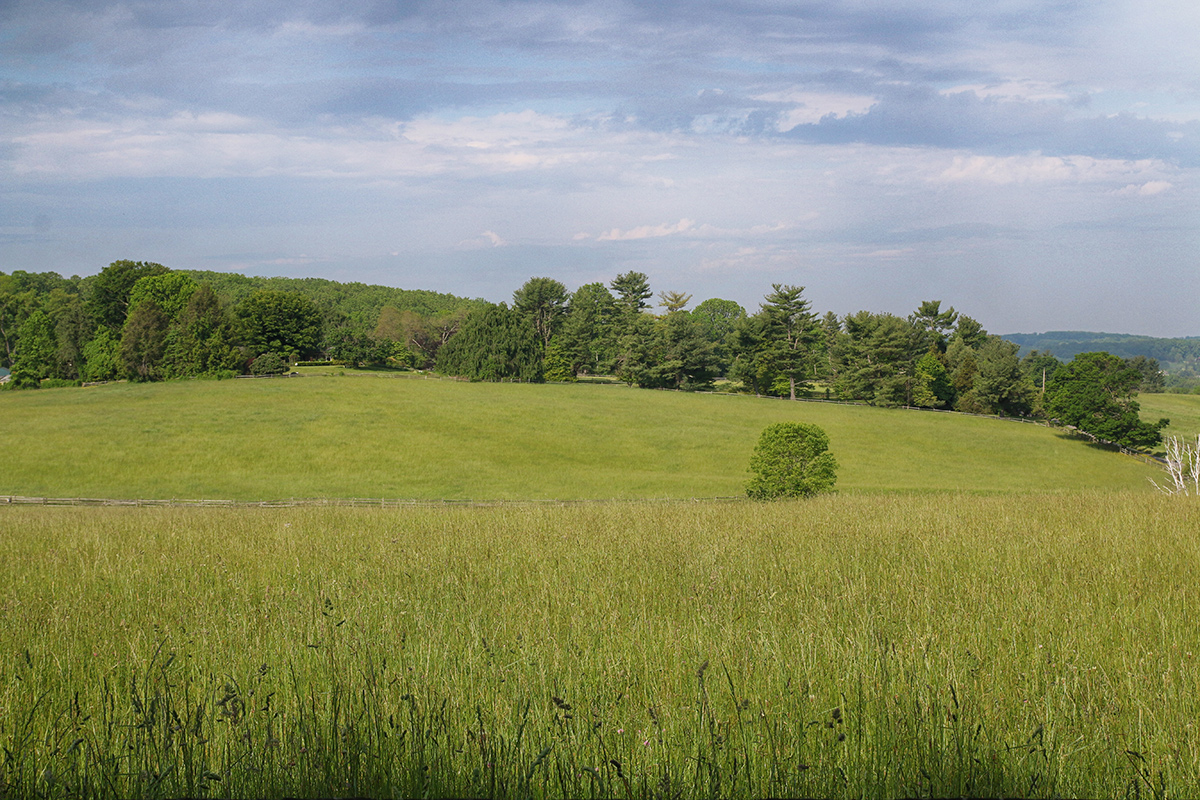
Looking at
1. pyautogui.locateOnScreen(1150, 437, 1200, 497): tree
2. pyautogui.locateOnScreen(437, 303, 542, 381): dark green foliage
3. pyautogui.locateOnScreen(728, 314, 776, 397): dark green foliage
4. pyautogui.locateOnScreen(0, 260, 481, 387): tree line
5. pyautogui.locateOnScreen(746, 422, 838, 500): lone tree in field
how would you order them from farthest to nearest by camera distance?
pyautogui.locateOnScreen(728, 314, 776, 397): dark green foliage → pyautogui.locateOnScreen(437, 303, 542, 381): dark green foliage → pyautogui.locateOnScreen(0, 260, 481, 387): tree line → pyautogui.locateOnScreen(746, 422, 838, 500): lone tree in field → pyautogui.locateOnScreen(1150, 437, 1200, 497): tree

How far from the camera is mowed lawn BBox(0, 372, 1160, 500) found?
34812 millimetres

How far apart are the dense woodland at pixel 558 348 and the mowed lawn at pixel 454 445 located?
25.7 feet

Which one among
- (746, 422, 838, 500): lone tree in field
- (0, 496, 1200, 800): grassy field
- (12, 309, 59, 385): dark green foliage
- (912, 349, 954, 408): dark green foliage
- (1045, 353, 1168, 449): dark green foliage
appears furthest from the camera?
(912, 349, 954, 408): dark green foliage

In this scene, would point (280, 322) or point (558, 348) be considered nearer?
point (280, 322)

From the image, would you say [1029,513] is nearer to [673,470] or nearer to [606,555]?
[606,555]

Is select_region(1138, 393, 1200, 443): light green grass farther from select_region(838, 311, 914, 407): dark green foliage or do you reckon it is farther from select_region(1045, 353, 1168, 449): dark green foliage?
select_region(838, 311, 914, 407): dark green foliage

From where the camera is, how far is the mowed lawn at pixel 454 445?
34.8m

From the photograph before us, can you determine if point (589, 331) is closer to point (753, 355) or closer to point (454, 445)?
point (753, 355)

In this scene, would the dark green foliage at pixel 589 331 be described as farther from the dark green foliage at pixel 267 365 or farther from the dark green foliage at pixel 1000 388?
the dark green foliage at pixel 1000 388

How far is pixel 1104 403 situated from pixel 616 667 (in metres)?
61.2

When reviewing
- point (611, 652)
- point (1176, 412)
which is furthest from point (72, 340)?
point (1176, 412)

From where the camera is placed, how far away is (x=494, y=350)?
3036 inches

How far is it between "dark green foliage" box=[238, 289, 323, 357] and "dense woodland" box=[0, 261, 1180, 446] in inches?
6.1

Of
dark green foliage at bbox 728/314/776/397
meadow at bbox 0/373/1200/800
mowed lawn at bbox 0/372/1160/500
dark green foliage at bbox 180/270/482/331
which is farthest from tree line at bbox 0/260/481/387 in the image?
meadow at bbox 0/373/1200/800
